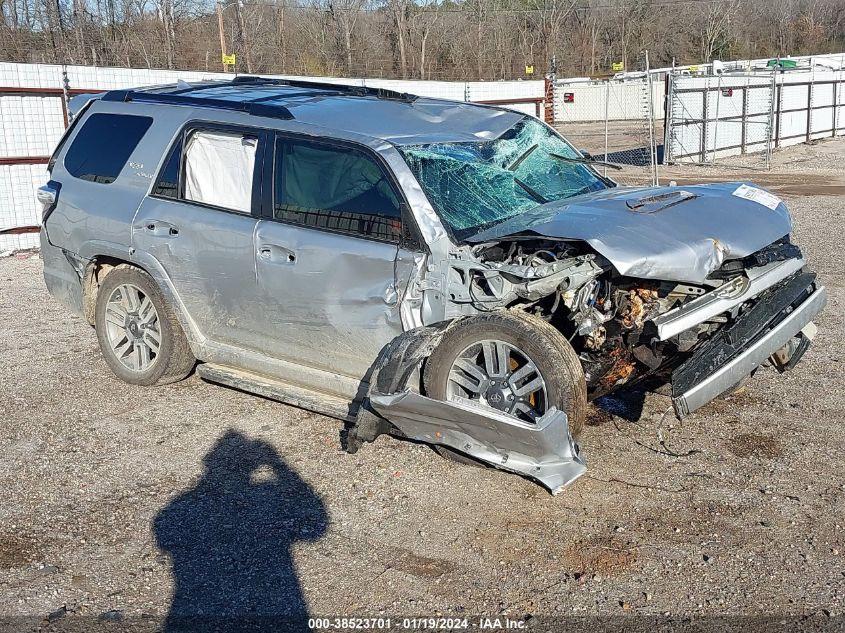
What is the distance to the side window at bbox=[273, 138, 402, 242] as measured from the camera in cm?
501

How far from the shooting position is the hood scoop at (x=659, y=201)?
488 centimetres

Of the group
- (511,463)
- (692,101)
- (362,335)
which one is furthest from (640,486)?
(692,101)

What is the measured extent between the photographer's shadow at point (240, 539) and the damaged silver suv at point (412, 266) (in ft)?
1.53

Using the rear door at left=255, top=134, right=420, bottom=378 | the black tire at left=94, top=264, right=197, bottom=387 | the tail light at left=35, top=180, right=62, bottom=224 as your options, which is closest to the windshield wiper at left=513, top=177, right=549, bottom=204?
the rear door at left=255, top=134, right=420, bottom=378

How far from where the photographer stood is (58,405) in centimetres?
607

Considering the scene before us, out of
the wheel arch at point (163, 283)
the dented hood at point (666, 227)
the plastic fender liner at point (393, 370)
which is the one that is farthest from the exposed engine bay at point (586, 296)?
the wheel arch at point (163, 283)

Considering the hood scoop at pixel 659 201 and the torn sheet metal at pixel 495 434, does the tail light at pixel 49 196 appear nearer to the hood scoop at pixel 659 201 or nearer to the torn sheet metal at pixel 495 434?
the torn sheet metal at pixel 495 434

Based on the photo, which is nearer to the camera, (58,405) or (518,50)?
(58,405)

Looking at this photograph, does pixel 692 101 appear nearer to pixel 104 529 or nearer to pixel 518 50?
pixel 104 529

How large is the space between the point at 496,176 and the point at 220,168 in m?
1.70

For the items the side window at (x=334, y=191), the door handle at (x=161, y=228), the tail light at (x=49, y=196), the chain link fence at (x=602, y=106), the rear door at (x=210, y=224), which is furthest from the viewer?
the chain link fence at (x=602, y=106)

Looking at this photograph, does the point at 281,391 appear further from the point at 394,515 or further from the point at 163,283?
the point at 394,515

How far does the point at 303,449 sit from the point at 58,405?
1.91 m

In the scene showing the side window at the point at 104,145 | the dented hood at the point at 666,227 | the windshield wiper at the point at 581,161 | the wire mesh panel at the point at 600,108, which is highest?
the side window at the point at 104,145
